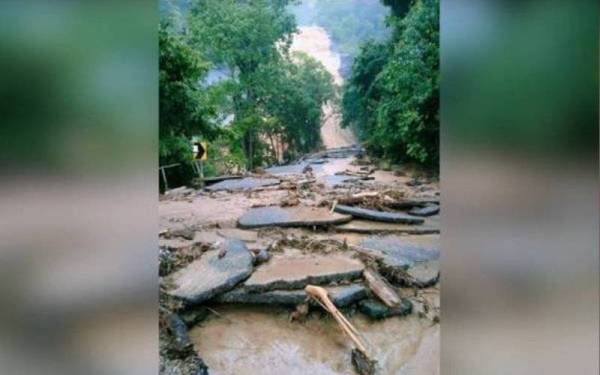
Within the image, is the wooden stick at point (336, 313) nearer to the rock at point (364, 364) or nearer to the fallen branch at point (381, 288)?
the rock at point (364, 364)

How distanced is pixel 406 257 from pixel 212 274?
0.91 metres

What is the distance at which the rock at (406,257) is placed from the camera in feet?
6.19

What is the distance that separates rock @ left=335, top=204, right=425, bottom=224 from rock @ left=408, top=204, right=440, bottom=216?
0.04 m

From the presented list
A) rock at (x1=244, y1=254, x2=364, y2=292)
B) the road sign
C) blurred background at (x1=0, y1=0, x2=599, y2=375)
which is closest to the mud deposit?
rock at (x1=244, y1=254, x2=364, y2=292)

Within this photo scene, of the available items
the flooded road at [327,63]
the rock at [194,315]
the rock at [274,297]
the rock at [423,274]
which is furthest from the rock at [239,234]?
the rock at [423,274]

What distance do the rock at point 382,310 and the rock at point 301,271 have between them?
5.6 inches

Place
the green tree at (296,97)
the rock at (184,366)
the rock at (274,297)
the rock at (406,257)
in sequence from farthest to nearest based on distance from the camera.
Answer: the green tree at (296,97)
the rock at (406,257)
the rock at (274,297)
the rock at (184,366)
